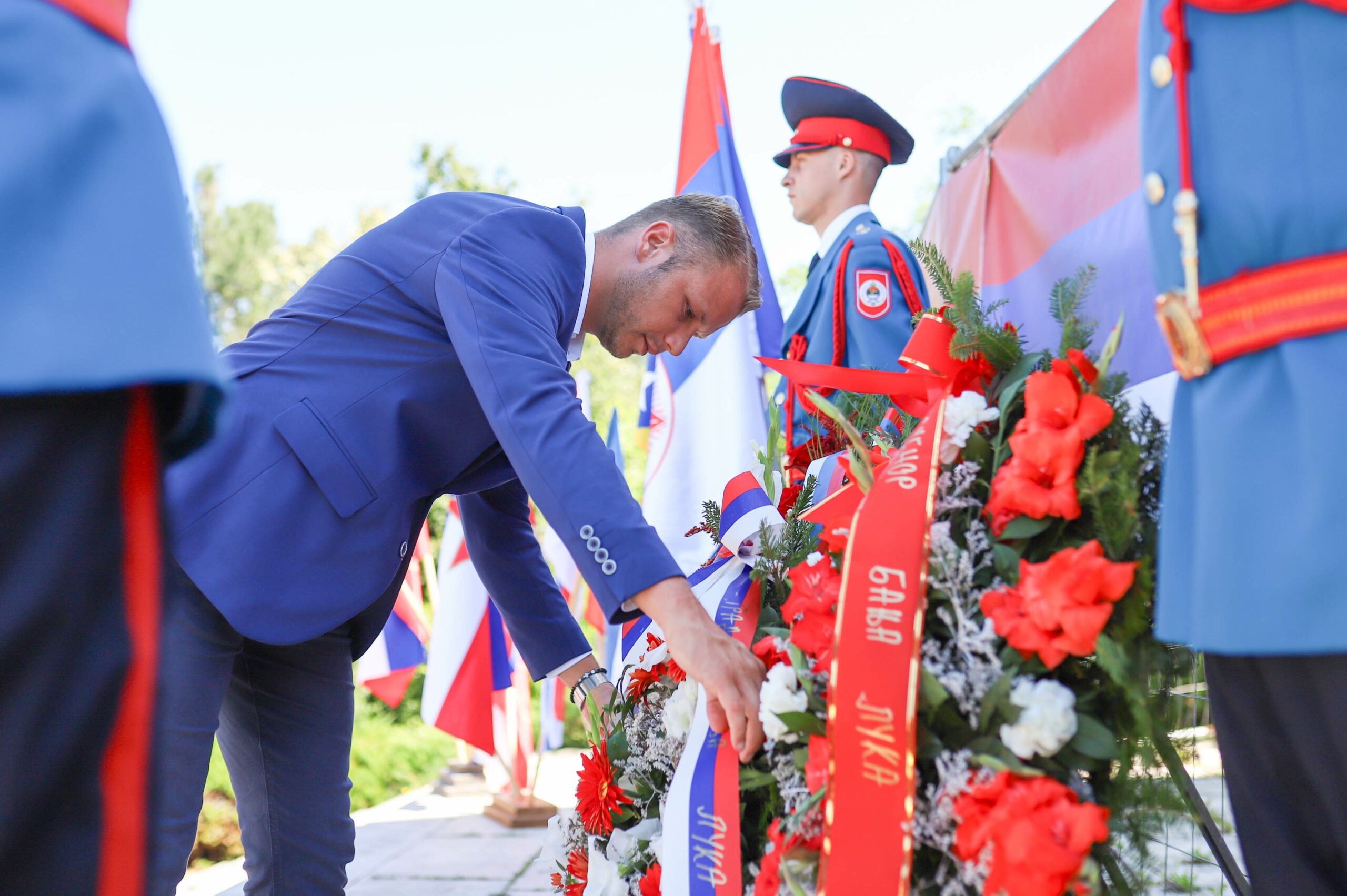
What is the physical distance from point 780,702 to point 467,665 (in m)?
3.87

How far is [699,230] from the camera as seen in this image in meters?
1.99

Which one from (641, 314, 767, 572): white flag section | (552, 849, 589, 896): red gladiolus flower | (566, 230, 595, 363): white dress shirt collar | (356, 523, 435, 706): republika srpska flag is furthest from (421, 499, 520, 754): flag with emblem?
(552, 849, 589, 896): red gladiolus flower

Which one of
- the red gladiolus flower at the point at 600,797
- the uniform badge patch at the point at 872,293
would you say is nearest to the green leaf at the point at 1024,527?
the red gladiolus flower at the point at 600,797

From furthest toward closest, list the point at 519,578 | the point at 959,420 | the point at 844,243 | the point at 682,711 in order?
the point at 844,243, the point at 519,578, the point at 682,711, the point at 959,420

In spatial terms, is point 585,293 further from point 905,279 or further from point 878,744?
point 905,279

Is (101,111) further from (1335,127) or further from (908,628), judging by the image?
(1335,127)

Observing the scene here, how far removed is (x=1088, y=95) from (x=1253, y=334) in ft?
6.32

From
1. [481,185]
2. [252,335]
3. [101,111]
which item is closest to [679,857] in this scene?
[101,111]

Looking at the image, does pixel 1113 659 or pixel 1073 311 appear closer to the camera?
pixel 1113 659

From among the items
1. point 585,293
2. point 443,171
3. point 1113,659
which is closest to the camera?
point 1113,659

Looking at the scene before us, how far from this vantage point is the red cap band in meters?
3.21

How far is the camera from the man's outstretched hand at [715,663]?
48.0 inches

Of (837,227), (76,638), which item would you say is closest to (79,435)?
(76,638)

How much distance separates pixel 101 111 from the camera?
0.70 metres
